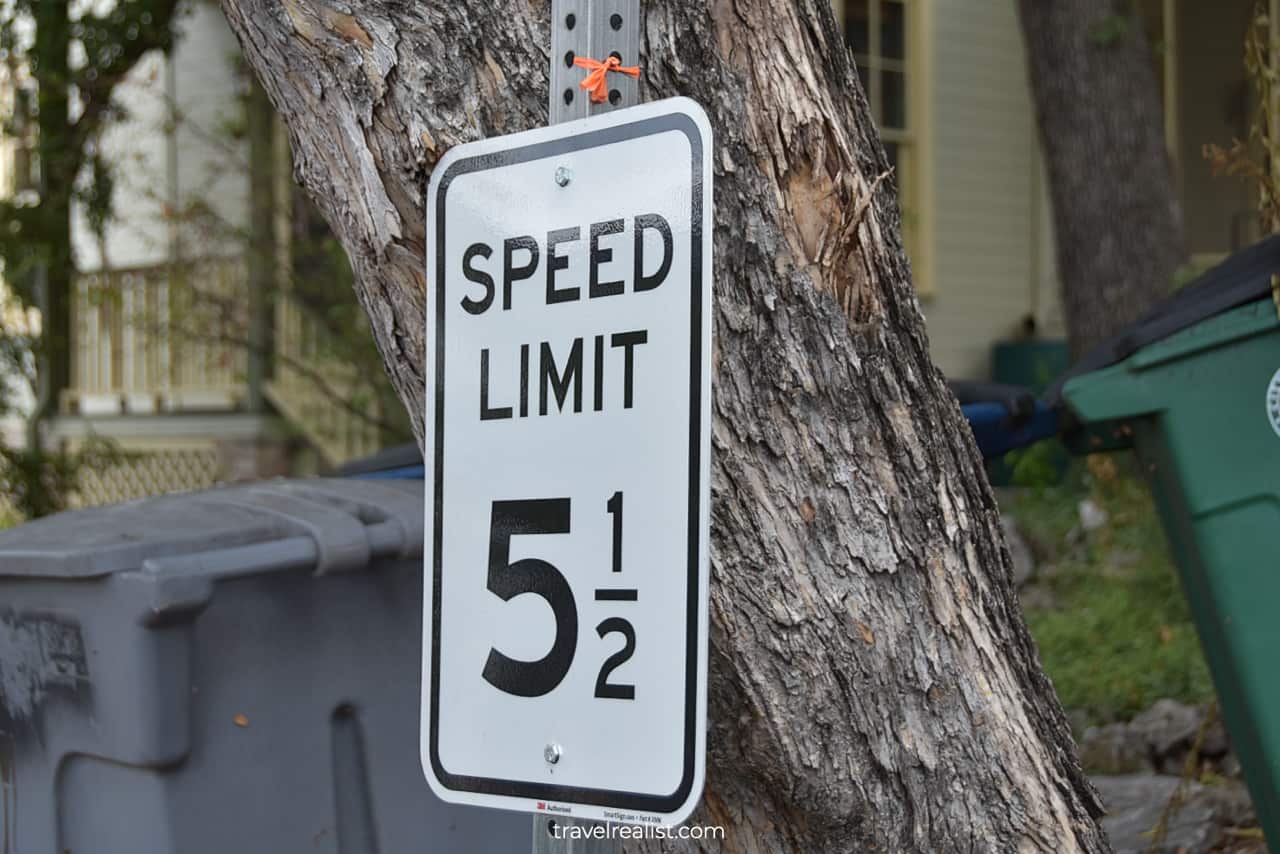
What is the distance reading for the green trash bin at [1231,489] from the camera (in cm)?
327

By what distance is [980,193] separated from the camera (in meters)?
12.1

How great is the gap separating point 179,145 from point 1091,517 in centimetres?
740

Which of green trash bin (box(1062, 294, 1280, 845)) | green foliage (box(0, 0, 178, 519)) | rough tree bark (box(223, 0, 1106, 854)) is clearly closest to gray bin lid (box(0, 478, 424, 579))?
rough tree bark (box(223, 0, 1106, 854))

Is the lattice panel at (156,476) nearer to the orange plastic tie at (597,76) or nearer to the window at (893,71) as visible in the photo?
the window at (893,71)

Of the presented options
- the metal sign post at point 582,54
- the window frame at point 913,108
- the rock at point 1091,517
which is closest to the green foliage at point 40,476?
the rock at point 1091,517

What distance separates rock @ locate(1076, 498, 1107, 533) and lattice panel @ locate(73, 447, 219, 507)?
6332 millimetres

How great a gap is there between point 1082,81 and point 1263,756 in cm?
620

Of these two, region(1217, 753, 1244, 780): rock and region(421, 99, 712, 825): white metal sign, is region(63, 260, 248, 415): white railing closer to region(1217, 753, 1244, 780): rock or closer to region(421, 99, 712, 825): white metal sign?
region(1217, 753, 1244, 780): rock

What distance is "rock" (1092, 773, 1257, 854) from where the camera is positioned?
4.34 meters

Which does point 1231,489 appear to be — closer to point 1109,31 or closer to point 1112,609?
point 1112,609

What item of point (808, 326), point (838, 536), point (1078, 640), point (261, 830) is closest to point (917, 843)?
point (838, 536)

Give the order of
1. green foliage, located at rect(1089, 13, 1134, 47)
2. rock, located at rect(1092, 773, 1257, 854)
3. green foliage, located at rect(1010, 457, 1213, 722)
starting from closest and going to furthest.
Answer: rock, located at rect(1092, 773, 1257, 854) → green foliage, located at rect(1010, 457, 1213, 722) → green foliage, located at rect(1089, 13, 1134, 47)

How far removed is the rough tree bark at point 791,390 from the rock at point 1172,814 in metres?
2.11

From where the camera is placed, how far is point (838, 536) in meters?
2.22
